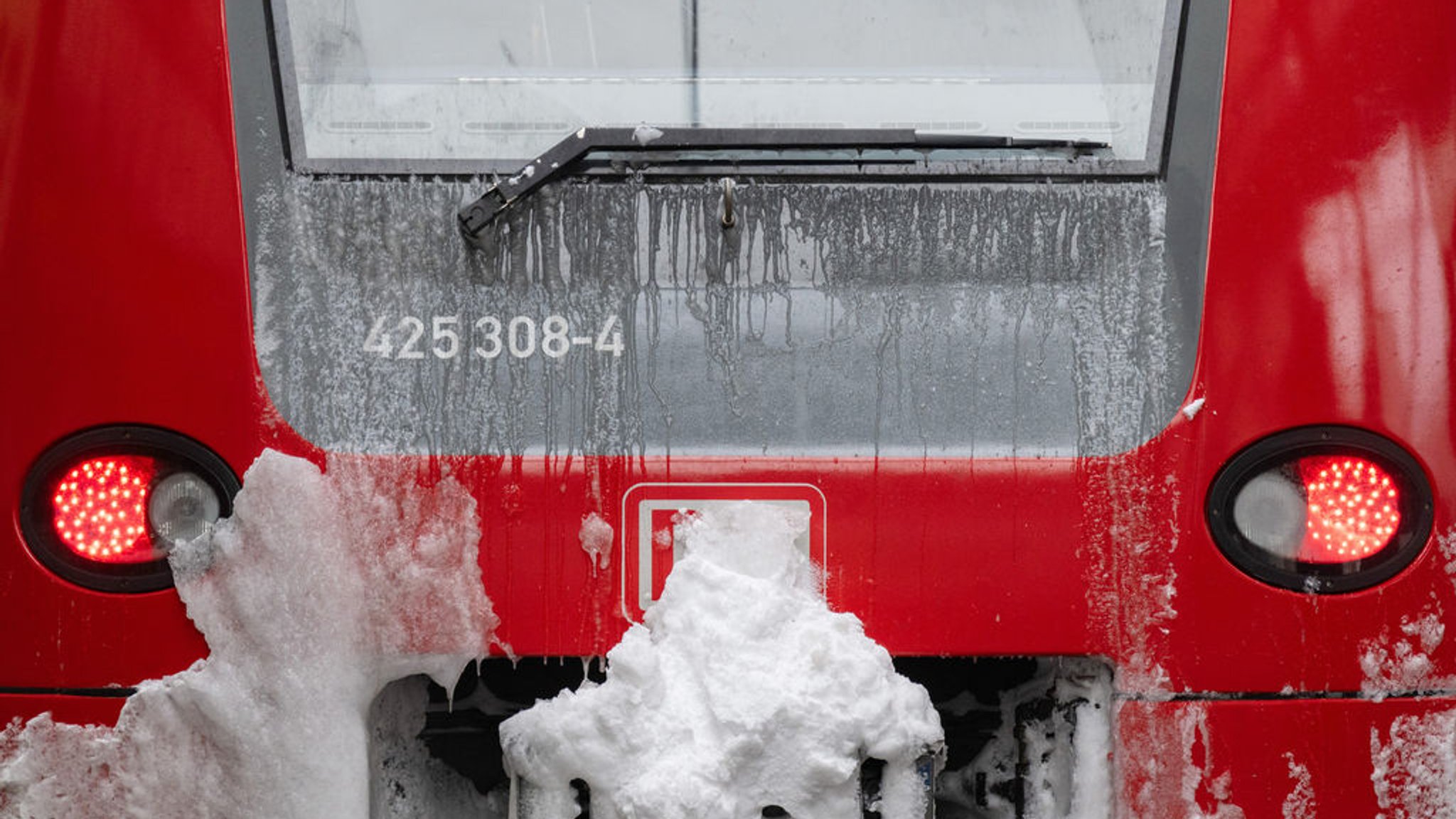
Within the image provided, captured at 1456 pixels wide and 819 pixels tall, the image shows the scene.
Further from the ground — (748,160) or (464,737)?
(748,160)

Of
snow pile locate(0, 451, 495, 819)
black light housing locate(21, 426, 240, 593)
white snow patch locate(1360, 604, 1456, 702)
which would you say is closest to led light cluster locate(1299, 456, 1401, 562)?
white snow patch locate(1360, 604, 1456, 702)

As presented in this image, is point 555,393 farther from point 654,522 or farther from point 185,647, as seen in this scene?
point 185,647

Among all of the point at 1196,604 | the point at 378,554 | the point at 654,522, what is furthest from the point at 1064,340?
the point at 378,554

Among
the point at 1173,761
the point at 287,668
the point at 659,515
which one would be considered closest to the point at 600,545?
the point at 659,515

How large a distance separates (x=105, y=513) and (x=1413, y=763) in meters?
1.94

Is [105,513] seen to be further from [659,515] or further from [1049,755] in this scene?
[1049,755]

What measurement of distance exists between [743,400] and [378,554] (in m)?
0.58

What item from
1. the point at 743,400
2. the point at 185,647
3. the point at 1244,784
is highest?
the point at 743,400

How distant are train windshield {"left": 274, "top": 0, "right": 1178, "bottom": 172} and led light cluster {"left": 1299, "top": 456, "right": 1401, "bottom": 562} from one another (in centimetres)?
55

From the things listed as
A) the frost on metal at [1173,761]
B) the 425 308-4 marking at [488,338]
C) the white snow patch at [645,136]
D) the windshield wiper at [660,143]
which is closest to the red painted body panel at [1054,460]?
the frost on metal at [1173,761]

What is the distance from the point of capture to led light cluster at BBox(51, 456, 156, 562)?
2408 mm

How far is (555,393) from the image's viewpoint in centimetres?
243

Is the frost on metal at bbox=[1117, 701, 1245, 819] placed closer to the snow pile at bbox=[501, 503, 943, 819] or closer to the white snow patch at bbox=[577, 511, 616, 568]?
the snow pile at bbox=[501, 503, 943, 819]

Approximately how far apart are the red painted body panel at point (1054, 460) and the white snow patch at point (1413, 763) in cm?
3
